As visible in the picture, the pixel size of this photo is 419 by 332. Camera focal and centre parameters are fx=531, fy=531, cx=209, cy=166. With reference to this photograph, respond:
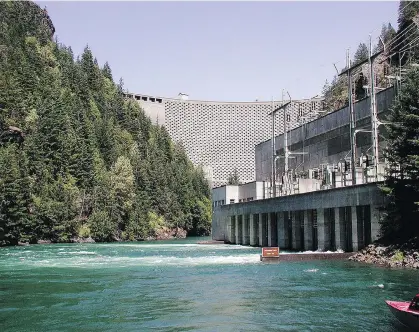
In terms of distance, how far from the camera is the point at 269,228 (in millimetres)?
65000

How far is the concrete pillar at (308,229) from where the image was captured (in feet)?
179

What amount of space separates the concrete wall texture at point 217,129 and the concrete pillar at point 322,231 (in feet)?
393

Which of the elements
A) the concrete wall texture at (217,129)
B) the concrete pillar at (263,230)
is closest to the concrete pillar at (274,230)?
the concrete pillar at (263,230)

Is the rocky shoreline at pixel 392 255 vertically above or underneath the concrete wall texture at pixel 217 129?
underneath

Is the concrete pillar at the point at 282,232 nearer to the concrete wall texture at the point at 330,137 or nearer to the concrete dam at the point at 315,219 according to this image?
the concrete dam at the point at 315,219

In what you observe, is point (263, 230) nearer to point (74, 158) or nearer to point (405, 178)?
point (405, 178)

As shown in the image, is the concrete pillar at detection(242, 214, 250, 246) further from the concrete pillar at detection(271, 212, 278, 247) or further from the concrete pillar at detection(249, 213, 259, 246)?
the concrete pillar at detection(271, 212, 278, 247)

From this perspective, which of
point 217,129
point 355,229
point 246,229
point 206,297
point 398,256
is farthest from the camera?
point 217,129

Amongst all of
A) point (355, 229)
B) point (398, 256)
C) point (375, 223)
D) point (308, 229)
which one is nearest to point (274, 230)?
point (308, 229)

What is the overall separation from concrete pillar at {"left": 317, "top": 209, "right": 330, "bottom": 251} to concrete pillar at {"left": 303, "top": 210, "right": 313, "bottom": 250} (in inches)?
127

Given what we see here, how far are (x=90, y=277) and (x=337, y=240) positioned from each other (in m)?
23.8

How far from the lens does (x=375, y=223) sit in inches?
1670

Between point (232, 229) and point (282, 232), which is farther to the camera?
point (232, 229)

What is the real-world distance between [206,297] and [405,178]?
21.8 metres
